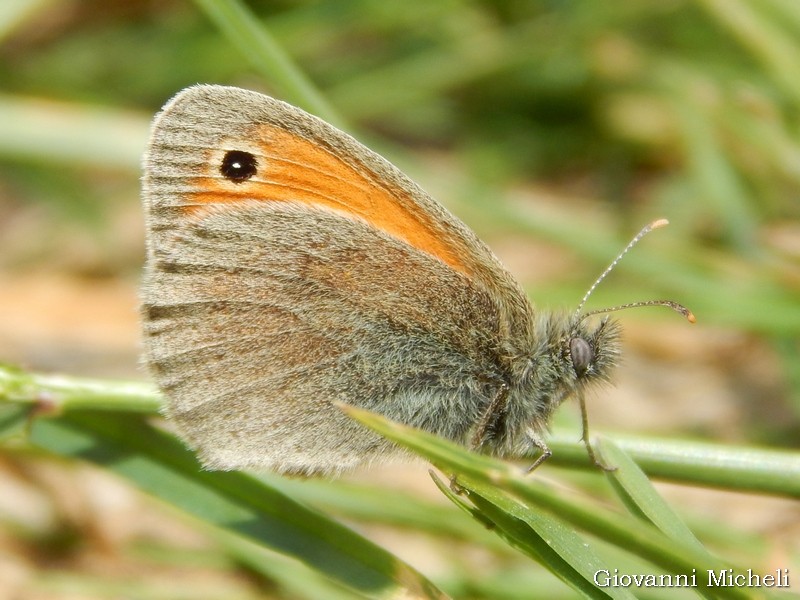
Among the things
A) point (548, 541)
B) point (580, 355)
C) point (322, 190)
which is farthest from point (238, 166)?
point (548, 541)

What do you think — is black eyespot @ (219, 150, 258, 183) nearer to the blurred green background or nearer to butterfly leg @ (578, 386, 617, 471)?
butterfly leg @ (578, 386, 617, 471)

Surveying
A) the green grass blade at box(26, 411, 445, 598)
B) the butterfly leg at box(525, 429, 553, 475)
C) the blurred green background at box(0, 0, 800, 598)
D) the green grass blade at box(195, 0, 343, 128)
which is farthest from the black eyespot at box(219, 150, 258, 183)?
the blurred green background at box(0, 0, 800, 598)

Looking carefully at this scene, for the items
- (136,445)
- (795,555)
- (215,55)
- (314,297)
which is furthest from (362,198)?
(215,55)

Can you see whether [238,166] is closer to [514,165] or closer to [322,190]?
[322,190]

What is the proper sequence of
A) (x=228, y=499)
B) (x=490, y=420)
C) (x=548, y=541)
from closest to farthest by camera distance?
(x=548, y=541) → (x=228, y=499) → (x=490, y=420)

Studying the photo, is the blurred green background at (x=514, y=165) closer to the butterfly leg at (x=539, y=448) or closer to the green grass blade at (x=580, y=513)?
the butterfly leg at (x=539, y=448)

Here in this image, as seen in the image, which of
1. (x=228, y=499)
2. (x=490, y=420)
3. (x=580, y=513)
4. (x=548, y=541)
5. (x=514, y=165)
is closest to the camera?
(x=580, y=513)
